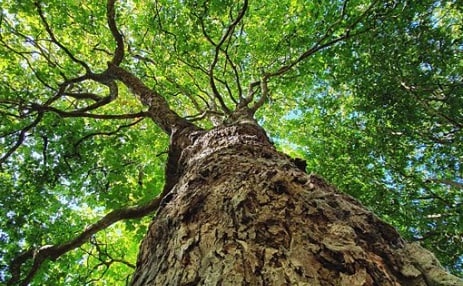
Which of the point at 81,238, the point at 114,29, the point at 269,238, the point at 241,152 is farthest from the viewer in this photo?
the point at 114,29

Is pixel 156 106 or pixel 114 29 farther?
pixel 114 29

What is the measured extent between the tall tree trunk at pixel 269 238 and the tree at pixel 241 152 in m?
0.01

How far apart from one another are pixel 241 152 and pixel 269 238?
4.47 feet

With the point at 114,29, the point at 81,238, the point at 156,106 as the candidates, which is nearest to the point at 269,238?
the point at 81,238

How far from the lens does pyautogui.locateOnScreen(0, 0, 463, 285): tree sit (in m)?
1.55

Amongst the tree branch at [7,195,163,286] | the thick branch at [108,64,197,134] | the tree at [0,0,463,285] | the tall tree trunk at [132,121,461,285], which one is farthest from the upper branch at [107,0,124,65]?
the tall tree trunk at [132,121,461,285]

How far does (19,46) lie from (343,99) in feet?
33.4

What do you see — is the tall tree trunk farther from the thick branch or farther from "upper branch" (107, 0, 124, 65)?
"upper branch" (107, 0, 124, 65)

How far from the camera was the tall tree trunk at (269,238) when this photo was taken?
1.28 metres

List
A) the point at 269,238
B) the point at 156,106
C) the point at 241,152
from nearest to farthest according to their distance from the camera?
the point at 269,238, the point at 241,152, the point at 156,106

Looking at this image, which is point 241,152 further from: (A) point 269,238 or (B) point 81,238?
(B) point 81,238

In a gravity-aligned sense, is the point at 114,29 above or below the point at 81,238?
above

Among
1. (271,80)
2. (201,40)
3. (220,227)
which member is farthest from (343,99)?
(220,227)

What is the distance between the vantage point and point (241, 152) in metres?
2.80
